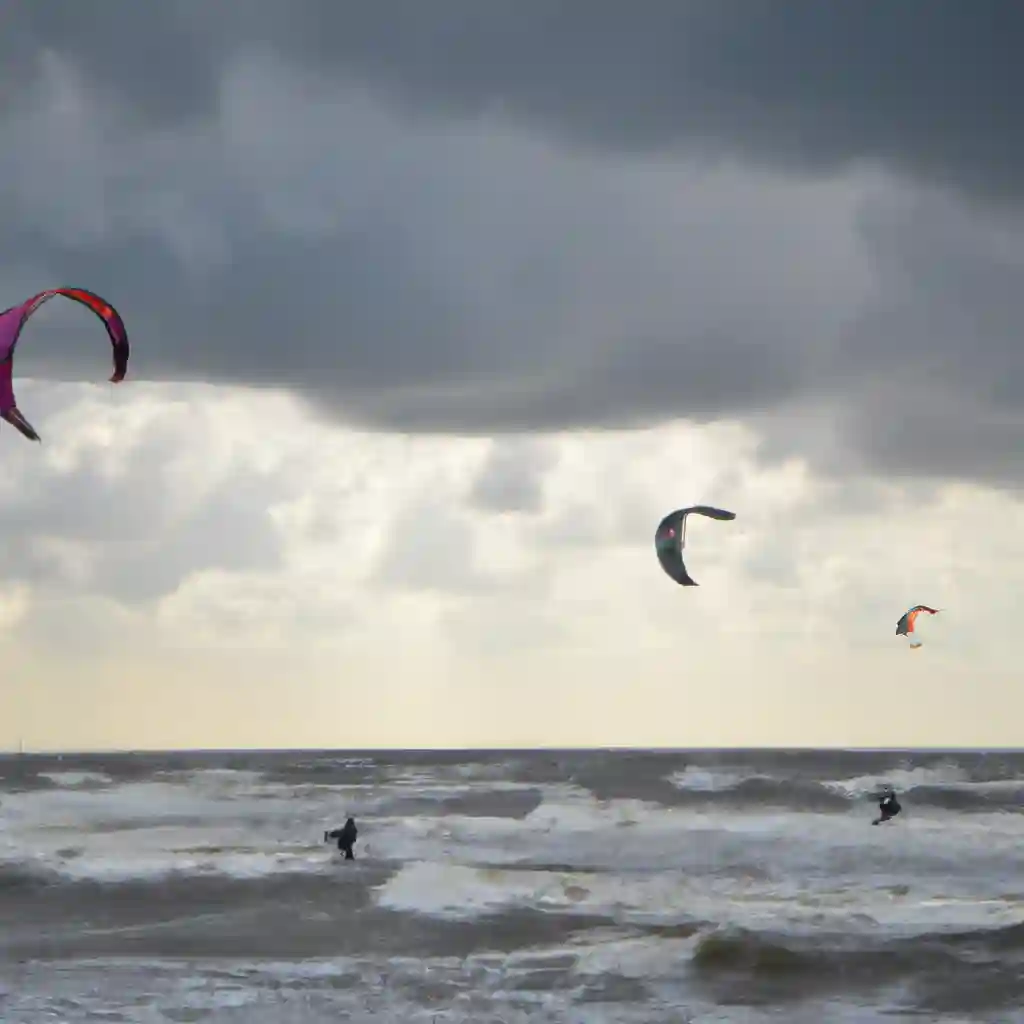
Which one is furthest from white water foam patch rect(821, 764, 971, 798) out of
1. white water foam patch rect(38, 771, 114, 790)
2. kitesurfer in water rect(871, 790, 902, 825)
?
white water foam patch rect(38, 771, 114, 790)

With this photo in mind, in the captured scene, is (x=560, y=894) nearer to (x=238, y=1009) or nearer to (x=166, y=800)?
(x=238, y=1009)

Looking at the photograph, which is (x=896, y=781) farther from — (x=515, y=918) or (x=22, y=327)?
(x=22, y=327)

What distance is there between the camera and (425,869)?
36969 mm

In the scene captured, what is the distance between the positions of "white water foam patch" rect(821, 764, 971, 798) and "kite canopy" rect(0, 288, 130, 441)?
6253cm

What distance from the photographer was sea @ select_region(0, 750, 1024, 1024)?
19359mm

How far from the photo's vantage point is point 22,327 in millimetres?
19156

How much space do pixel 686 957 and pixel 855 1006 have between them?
12.4 ft

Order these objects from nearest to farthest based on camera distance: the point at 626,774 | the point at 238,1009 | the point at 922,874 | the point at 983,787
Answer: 1. the point at 238,1009
2. the point at 922,874
3. the point at 983,787
4. the point at 626,774

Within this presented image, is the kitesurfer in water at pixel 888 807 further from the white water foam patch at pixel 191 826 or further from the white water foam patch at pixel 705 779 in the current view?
the white water foam patch at pixel 705 779

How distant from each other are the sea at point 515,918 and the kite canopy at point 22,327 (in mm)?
7067

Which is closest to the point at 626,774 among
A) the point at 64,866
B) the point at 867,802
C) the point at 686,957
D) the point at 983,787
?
the point at 983,787

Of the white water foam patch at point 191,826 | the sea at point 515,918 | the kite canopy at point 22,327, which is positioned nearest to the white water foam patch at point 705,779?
the white water foam patch at point 191,826

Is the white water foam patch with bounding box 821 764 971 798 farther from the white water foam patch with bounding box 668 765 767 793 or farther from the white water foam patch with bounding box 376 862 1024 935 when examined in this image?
the white water foam patch with bounding box 376 862 1024 935

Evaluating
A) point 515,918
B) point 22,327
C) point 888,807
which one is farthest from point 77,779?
point 22,327
